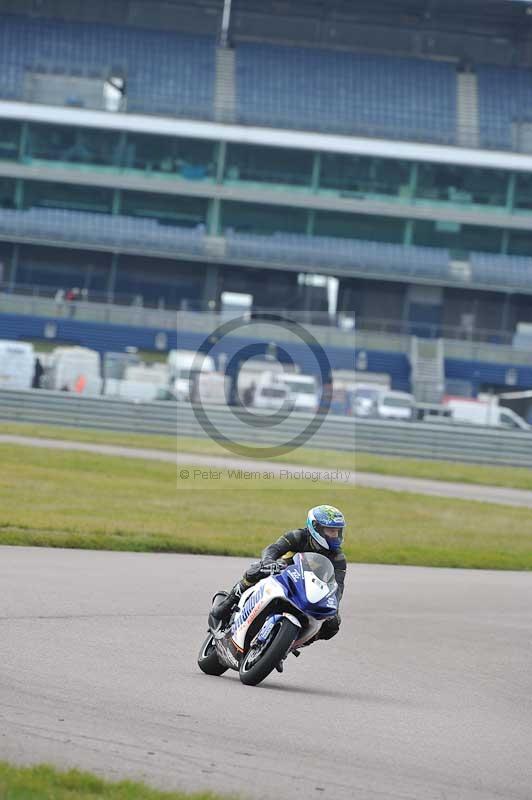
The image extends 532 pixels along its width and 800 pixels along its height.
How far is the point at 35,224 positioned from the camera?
5500cm

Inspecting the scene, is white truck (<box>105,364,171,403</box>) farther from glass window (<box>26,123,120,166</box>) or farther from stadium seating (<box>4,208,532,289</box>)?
glass window (<box>26,123,120,166</box>)

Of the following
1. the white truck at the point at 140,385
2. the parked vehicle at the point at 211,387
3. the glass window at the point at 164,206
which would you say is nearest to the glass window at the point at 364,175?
the glass window at the point at 164,206

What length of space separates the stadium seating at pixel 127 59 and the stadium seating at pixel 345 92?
72.6 inches

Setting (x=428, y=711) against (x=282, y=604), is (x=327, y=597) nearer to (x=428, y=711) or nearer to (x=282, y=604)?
(x=282, y=604)

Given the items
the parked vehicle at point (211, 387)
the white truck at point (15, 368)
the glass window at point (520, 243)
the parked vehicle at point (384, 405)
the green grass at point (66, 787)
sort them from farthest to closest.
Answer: the glass window at point (520, 243) → the parked vehicle at point (384, 405) → the parked vehicle at point (211, 387) → the white truck at point (15, 368) → the green grass at point (66, 787)

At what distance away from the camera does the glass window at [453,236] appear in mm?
57125

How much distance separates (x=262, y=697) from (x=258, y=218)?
49832mm

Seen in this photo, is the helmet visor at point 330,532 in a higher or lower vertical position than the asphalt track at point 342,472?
higher

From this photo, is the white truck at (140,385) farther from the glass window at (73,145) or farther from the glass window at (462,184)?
the glass window at (462,184)

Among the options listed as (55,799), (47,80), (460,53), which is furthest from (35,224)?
(55,799)

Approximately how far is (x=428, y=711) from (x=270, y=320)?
46.0 meters

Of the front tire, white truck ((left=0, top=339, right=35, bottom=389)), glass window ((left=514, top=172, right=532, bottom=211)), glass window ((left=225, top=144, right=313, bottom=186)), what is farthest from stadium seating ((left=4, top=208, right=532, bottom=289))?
the front tire

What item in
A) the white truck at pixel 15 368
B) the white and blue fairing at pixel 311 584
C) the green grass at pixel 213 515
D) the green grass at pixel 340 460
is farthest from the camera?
the white truck at pixel 15 368

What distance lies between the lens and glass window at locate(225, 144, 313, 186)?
56.2 m
